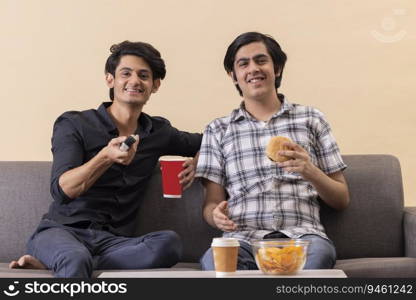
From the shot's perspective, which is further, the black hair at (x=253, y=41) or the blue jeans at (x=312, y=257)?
the black hair at (x=253, y=41)

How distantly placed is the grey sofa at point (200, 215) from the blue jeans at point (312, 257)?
0.34m

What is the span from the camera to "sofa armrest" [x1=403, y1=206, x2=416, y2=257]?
2660 mm

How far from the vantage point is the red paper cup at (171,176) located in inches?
103

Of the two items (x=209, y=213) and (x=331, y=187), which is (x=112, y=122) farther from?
(x=331, y=187)

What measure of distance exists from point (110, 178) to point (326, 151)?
2.59 ft

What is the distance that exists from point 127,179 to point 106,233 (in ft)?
0.76

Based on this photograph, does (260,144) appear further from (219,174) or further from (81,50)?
(81,50)

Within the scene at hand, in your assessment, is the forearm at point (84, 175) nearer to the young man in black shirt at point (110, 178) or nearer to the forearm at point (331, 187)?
the young man in black shirt at point (110, 178)

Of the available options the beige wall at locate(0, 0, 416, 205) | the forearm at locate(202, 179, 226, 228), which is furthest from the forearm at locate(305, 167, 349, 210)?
the beige wall at locate(0, 0, 416, 205)

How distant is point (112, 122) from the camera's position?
8.73 feet

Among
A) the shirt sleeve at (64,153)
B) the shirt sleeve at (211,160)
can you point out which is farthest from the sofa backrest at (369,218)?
the shirt sleeve at (64,153)

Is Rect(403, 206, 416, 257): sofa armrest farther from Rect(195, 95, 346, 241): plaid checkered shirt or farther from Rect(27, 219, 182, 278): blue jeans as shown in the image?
Rect(27, 219, 182, 278): blue jeans

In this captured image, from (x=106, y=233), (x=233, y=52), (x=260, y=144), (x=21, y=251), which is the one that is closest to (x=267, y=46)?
(x=233, y=52)

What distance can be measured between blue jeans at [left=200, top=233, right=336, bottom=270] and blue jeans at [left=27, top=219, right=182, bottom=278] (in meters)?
0.14
